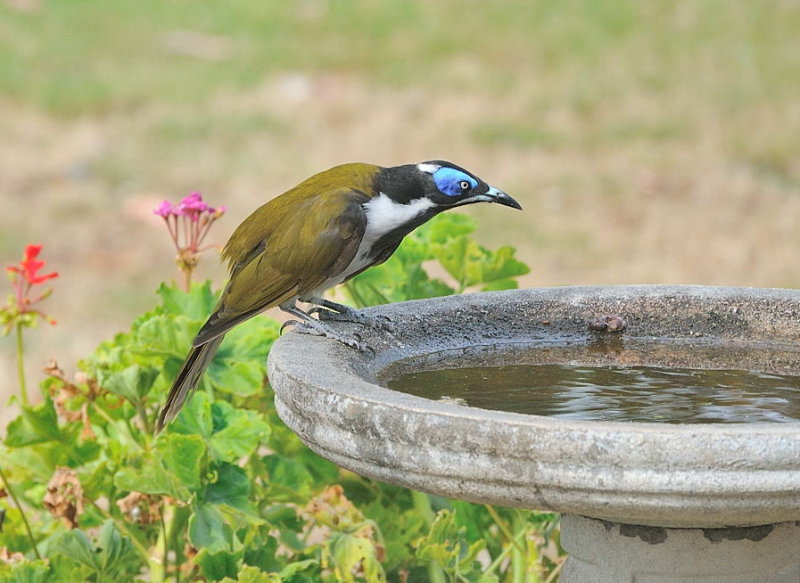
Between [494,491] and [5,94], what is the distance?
35.2 feet

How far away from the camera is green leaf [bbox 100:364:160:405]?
3047mm

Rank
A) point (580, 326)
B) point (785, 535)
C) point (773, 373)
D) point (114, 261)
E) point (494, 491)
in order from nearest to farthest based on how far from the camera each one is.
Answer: point (494, 491)
point (785, 535)
point (773, 373)
point (580, 326)
point (114, 261)

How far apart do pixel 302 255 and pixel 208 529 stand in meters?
0.64

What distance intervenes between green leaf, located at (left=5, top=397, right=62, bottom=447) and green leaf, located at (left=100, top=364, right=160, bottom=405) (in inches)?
6.0

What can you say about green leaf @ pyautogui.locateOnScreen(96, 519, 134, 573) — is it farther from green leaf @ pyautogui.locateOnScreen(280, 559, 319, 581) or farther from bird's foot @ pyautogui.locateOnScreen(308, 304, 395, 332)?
bird's foot @ pyautogui.locateOnScreen(308, 304, 395, 332)

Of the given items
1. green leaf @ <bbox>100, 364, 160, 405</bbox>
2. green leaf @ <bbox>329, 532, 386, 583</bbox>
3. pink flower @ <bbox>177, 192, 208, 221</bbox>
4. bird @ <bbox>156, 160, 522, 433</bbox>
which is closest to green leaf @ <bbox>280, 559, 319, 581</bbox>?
green leaf @ <bbox>329, 532, 386, 583</bbox>

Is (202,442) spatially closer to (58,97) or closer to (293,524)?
(293,524)

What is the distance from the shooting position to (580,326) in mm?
3070

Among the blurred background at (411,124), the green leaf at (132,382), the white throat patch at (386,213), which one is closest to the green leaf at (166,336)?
the green leaf at (132,382)

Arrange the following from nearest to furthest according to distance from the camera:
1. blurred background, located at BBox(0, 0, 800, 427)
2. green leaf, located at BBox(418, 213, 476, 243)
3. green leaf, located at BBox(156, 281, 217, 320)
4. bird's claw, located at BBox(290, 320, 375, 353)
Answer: bird's claw, located at BBox(290, 320, 375, 353) → green leaf, located at BBox(156, 281, 217, 320) → green leaf, located at BBox(418, 213, 476, 243) → blurred background, located at BBox(0, 0, 800, 427)

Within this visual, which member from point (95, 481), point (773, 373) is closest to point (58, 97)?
point (95, 481)

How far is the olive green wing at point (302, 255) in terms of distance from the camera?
3055 millimetres

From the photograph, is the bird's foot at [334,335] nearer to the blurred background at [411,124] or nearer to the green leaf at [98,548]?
the green leaf at [98,548]

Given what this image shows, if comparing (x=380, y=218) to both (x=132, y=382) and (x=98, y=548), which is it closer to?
(x=132, y=382)
